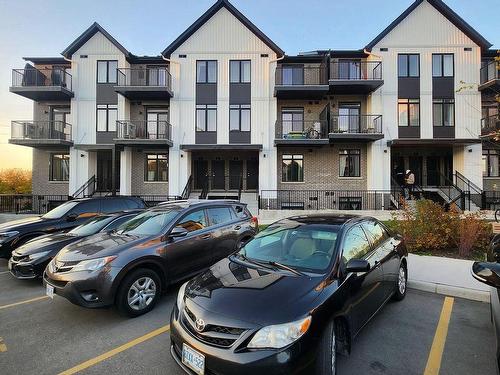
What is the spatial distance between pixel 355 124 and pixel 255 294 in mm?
17588

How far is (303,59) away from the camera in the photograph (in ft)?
63.9

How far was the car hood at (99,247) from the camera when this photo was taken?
14.6 feet

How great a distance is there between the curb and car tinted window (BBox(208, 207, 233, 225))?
3966 mm

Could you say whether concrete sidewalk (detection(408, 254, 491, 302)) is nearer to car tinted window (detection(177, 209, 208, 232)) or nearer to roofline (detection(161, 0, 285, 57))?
car tinted window (detection(177, 209, 208, 232))

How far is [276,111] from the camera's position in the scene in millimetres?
19000

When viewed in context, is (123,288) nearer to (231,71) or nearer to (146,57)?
(231,71)

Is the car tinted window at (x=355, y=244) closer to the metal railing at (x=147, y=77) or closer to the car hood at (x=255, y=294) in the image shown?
the car hood at (x=255, y=294)

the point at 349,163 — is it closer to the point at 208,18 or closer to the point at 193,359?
the point at 208,18

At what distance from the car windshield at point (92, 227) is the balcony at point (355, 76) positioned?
15154mm

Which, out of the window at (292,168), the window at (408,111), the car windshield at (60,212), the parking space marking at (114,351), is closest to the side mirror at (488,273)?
the parking space marking at (114,351)

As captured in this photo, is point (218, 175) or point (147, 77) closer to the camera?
point (147, 77)

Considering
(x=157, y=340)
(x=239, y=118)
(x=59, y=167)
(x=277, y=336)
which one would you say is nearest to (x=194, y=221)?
(x=157, y=340)

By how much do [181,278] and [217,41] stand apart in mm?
18000

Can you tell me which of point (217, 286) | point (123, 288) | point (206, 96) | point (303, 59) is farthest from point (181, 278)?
point (303, 59)
